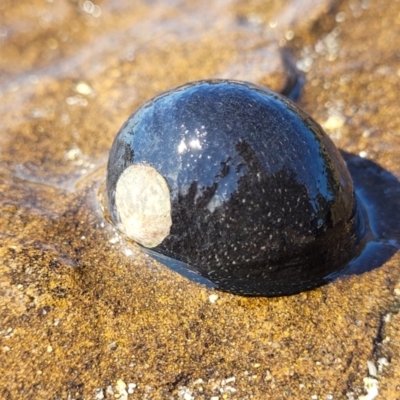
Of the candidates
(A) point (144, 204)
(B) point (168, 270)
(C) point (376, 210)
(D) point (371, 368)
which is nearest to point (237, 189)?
(A) point (144, 204)

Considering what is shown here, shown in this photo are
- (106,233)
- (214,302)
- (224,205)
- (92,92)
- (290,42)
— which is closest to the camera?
(224,205)

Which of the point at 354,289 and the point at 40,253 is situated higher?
the point at 354,289

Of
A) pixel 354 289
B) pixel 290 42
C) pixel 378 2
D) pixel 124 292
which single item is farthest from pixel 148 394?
pixel 378 2

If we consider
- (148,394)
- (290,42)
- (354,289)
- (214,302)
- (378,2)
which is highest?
(378,2)

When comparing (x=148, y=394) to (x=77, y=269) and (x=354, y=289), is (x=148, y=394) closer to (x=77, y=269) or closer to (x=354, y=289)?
(x=77, y=269)

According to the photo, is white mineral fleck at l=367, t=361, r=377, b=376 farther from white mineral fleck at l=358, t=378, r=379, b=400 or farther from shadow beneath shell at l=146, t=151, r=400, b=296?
shadow beneath shell at l=146, t=151, r=400, b=296

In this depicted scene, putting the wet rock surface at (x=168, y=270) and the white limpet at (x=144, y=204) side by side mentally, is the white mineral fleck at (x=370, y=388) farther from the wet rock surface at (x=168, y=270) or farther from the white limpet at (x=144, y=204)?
the white limpet at (x=144, y=204)

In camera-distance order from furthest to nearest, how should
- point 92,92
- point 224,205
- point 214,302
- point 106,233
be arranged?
1. point 92,92
2. point 106,233
3. point 214,302
4. point 224,205

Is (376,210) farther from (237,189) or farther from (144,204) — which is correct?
(144,204)

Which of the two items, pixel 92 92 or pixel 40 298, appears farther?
pixel 92 92
